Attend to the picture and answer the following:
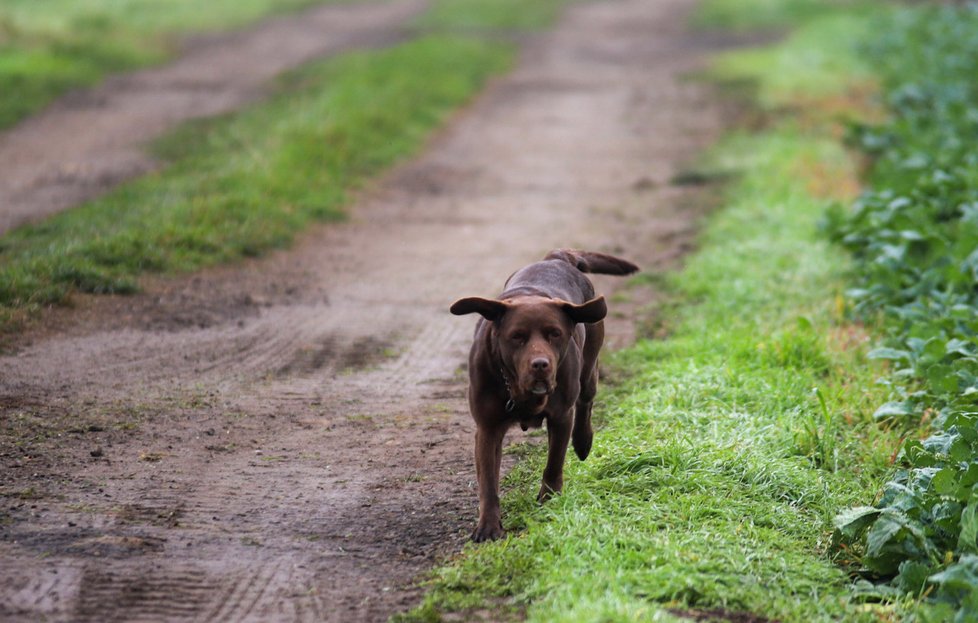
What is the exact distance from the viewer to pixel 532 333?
5.63 metres

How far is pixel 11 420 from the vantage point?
7156mm

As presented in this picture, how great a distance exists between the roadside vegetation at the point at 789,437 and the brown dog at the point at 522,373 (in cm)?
25

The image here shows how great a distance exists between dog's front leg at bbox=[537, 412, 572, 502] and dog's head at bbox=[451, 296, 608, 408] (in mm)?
250

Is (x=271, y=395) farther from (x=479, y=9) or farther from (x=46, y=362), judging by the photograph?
(x=479, y=9)

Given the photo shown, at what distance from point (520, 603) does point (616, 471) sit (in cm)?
148

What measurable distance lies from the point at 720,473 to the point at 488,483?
134 cm

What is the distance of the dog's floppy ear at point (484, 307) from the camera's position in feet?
18.8

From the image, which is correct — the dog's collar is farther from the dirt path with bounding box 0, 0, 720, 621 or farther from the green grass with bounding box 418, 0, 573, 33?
the green grass with bounding box 418, 0, 573, 33

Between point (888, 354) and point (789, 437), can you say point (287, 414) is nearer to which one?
point (789, 437)

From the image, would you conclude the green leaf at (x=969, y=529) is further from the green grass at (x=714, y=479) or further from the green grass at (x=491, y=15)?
the green grass at (x=491, y=15)

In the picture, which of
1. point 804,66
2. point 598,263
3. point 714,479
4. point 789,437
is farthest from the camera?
point 804,66

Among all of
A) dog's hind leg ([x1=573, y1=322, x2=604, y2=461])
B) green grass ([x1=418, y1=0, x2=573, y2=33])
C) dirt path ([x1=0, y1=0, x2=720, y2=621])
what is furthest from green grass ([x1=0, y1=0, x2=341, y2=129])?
dog's hind leg ([x1=573, y1=322, x2=604, y2=461])

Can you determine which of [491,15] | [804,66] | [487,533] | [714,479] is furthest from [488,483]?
[491,15]

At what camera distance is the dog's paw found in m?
5.82
